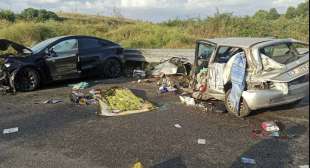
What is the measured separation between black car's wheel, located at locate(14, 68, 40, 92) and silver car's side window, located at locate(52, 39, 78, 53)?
96 centimetres

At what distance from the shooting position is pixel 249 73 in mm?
7250

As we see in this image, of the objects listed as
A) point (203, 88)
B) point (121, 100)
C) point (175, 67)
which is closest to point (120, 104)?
point (121, 100)

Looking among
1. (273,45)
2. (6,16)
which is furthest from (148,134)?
(6,16)

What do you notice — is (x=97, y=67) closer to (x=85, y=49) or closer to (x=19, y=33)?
(x=85, y=49)

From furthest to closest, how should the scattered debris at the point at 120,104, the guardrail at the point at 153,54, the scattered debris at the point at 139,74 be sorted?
the guardrail at the point at 153,54 < the scattered debris at the point at 139,74 < the scattered debris at the point at 120,104

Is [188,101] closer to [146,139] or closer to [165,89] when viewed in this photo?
[165,89]

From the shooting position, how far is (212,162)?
17.3 feet

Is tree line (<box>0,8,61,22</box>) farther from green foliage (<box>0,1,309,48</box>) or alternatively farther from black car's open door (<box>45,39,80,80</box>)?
black car's open door (<box>45,39,80,80</box>)

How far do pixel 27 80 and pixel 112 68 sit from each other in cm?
293

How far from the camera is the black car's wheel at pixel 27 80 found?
10.9m

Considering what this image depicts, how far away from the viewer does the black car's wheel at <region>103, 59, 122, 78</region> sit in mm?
12719

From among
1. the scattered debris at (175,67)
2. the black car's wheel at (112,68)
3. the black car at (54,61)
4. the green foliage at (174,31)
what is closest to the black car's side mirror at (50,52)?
the black car at (54,61)

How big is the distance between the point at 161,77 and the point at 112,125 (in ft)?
15.3

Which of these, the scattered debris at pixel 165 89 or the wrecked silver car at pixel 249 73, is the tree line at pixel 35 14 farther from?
the wrecked silver car at pixel 249 73
